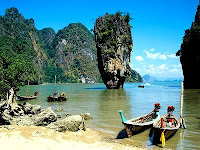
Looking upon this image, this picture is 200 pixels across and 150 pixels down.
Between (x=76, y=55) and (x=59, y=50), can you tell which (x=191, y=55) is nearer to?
(x=76, y=55)

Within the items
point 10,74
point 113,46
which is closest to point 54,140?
point 10,74

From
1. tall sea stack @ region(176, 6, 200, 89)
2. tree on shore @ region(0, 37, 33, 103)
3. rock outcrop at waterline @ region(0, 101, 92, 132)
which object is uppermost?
tall sea stack @ region(176, 6, 200, 89)

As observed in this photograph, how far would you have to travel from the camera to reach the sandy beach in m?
7.60

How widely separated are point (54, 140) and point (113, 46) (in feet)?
146

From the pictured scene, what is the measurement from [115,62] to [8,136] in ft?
142

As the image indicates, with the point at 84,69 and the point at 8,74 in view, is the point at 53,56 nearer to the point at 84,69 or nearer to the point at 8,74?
the point at 84,69

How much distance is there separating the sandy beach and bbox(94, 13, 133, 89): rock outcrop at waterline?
133ft

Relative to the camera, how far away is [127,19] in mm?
53656

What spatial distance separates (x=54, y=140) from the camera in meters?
8.59

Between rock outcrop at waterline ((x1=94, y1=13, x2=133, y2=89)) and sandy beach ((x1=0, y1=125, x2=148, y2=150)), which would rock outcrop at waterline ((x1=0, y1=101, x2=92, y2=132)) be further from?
rock outcrop at waterline ((x1=94, y1=13, x2=133, y2=89))

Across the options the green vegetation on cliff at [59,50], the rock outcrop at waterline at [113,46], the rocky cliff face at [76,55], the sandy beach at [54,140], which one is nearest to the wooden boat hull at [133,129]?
the sandy beach at [54,140]

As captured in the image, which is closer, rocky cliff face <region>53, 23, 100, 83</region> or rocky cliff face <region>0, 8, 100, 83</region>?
rocky cliff face <region>0, 8, 100, 83</region>

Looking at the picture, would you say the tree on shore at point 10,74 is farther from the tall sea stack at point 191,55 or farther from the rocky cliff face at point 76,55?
the rocky cliff face at point 76,55

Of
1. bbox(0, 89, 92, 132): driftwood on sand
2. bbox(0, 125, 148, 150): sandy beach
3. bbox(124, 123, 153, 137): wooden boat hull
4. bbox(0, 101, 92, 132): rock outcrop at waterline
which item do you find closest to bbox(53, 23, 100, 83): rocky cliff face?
bbox(0, 89, 92, 132): driftwood on sand
